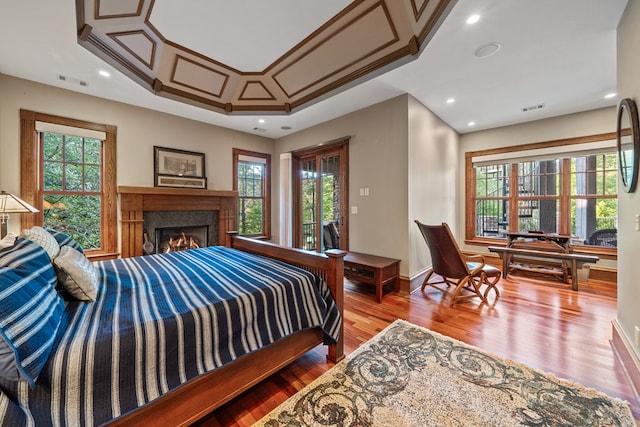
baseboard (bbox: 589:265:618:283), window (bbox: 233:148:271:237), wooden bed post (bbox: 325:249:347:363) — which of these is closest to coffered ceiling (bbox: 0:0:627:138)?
window (bbox: 233:148:271:237)

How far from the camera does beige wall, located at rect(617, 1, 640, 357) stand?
1.66 metres

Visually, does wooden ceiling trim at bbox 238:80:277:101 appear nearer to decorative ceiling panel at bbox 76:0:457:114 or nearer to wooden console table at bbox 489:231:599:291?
decorative ceiling panel at bbox 76:0:457:114

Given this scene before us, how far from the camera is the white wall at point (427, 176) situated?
3.41 meters

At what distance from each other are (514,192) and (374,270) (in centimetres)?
355

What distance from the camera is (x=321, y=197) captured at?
4.60 m

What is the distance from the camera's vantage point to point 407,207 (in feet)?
10.9

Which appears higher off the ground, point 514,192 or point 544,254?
point 514,192

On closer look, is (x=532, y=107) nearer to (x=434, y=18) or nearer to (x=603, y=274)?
(x=603, y=274)

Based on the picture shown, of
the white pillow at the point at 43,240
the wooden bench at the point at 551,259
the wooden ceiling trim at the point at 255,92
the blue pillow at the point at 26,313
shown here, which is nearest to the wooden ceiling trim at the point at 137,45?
the wooden ceiling trim at the point at 255,92

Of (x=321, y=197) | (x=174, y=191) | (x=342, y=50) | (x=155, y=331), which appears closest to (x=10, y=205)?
(x=174, y=191)

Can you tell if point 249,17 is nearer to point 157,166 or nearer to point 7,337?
point 7,337

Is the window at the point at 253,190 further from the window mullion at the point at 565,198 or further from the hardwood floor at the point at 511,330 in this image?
the window mullion at the point at 565,198

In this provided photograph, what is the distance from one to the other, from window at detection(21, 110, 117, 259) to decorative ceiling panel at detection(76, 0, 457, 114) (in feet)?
3.91

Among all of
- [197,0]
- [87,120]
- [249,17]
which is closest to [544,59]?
[249,17]
